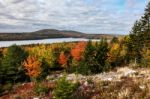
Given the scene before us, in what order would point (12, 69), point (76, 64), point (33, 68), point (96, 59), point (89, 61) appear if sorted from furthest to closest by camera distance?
point (76, 64)
point (96, 59)
point (89, 61)
point (33, 68)
point (12, 69)

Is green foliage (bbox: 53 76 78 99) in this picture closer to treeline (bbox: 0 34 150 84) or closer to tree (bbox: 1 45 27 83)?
treeline (bbox: 0 34 150 84)

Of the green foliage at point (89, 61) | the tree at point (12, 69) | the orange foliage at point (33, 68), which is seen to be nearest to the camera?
the tree at point (12, 69)

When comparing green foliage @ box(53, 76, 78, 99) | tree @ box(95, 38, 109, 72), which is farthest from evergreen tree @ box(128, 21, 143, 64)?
green foliage @ box(53, 76, 78, 99)

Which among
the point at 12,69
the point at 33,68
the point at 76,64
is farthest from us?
the point at 76,64

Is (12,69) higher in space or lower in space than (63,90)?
lower

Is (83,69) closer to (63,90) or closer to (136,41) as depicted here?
(136,41)

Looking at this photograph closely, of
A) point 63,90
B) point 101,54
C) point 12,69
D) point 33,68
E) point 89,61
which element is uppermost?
point 63,90

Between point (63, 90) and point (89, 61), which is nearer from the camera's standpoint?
point (63, 90)

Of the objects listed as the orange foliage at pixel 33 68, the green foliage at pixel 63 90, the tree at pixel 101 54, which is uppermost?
the green foliage at pixel 63 90

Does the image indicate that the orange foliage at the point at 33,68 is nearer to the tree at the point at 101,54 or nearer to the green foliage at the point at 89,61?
the green foliage at the point at 89,61

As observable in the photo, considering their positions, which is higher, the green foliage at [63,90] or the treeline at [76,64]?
the green foliage at [63,90]

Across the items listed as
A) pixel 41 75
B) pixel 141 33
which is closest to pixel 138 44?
pixel 141 33

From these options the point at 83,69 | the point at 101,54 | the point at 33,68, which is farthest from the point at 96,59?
the point at 33,68

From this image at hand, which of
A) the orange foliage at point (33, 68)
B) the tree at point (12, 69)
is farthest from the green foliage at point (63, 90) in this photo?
the orange foliage at point (33, 68)
